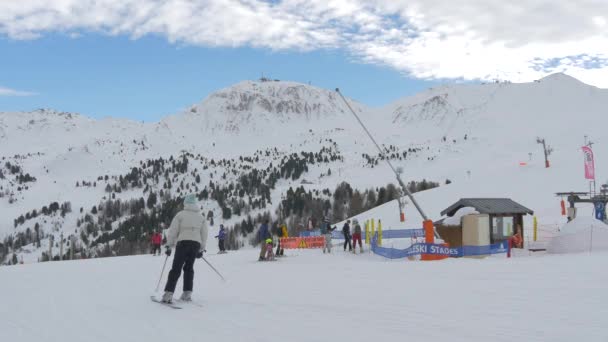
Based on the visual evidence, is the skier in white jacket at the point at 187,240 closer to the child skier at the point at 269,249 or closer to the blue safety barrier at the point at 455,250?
the child skier at the point at 269,249

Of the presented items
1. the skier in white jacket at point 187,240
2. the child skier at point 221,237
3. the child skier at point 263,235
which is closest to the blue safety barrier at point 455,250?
the child skier at point 263,235

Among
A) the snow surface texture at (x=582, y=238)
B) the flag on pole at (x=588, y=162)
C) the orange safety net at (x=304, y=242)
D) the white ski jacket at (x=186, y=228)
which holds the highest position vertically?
the flag on pole at (x=588, y=162)

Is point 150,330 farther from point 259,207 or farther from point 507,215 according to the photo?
point 259,207

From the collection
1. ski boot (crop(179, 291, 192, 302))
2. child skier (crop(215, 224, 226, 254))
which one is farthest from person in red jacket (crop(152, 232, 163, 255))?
ski boot (crop(179, 291, 192, 302))

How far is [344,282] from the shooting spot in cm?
1173

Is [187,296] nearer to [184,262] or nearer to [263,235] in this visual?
[184,262]

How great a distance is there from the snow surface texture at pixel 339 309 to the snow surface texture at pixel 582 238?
21.6 feet

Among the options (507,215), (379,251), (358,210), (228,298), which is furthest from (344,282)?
(358,210)

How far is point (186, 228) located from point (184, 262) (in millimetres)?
570

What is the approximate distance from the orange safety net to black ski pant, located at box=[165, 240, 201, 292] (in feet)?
76.3

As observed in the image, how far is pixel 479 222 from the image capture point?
954 inches

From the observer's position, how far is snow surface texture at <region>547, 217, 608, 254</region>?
1839 centimetres

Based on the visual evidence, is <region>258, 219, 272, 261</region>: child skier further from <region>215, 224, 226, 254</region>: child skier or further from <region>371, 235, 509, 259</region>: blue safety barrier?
<region>215, 224, 226, 254</region>: child skier

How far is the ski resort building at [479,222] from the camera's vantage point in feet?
79.8
